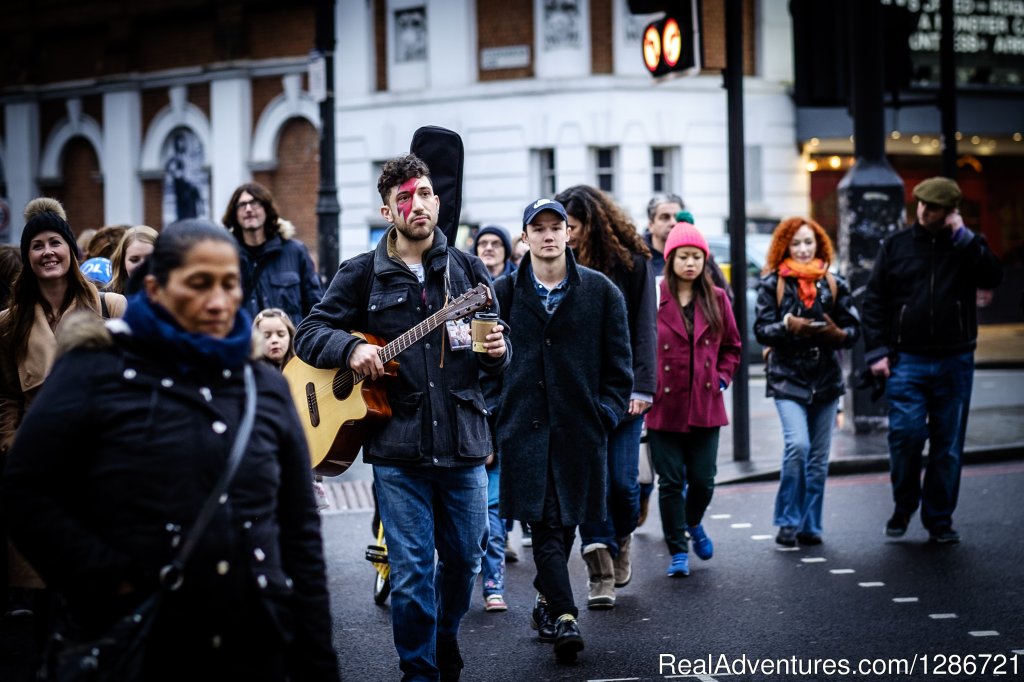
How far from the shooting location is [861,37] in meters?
12.3

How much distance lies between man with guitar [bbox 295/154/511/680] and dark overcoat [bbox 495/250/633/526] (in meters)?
0.76

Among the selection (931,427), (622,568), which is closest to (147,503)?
(622,568)

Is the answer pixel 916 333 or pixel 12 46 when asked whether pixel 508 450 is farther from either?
pixel 12 46

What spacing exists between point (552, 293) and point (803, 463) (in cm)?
279

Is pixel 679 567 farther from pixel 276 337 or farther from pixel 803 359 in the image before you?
pixel 276 337

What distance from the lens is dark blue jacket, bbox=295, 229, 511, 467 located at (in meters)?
5.10

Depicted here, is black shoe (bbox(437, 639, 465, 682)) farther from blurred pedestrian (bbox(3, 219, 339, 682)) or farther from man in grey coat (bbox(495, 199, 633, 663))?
blurred pedestrian (bbox(3, 219, 339, 682))

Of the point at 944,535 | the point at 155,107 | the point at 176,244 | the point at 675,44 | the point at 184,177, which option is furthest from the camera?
the point at 155,107

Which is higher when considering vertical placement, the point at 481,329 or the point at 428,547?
the point at 481,329

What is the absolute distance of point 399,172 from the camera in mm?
5188

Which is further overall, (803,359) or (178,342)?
(803,359)

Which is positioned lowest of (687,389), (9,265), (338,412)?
(687,389)

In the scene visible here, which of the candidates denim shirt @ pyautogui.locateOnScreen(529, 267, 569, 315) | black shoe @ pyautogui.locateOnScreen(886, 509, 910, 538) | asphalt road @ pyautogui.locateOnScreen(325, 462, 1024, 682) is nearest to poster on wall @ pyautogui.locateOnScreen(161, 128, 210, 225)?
asphalt road @ pyautogui.locateOnScreen(325, 462, 1024, 682)

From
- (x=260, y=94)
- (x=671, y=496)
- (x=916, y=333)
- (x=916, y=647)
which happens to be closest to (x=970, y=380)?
(x=916, y=333)
